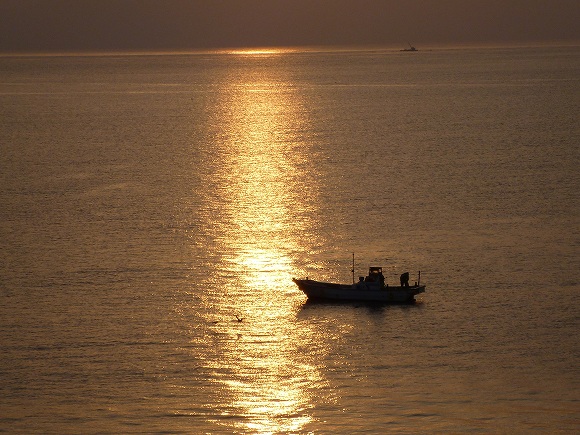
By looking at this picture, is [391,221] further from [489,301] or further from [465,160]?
[465,160]

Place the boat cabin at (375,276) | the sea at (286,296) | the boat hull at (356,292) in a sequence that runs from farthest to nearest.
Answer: the boat cabin at (375,276)
the boat hull at (356,292)
the sea at (286,296)

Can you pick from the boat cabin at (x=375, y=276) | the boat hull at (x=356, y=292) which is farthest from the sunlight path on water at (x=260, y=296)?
the boat cabin at (x=375, y=276)

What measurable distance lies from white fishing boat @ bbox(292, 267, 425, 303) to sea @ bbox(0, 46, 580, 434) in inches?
23.0

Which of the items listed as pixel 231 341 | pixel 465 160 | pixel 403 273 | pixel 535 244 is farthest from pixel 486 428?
pixel 465 160

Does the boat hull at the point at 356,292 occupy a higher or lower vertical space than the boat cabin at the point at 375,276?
lower

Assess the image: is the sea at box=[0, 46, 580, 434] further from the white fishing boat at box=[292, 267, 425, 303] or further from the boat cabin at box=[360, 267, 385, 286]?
the boat cabin at box=[360, 267, 385, 286]

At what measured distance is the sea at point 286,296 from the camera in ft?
149

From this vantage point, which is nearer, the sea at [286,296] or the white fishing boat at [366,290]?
the sea at [286,296]

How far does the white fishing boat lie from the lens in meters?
59.7

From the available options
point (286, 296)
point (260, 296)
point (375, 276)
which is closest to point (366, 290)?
point (375, 276)

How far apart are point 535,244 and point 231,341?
2656 centimetres

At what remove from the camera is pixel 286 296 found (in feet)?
201

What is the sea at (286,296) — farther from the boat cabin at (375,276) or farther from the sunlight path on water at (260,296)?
the boat cabin at (375,276)

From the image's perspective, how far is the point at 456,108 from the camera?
611ft
